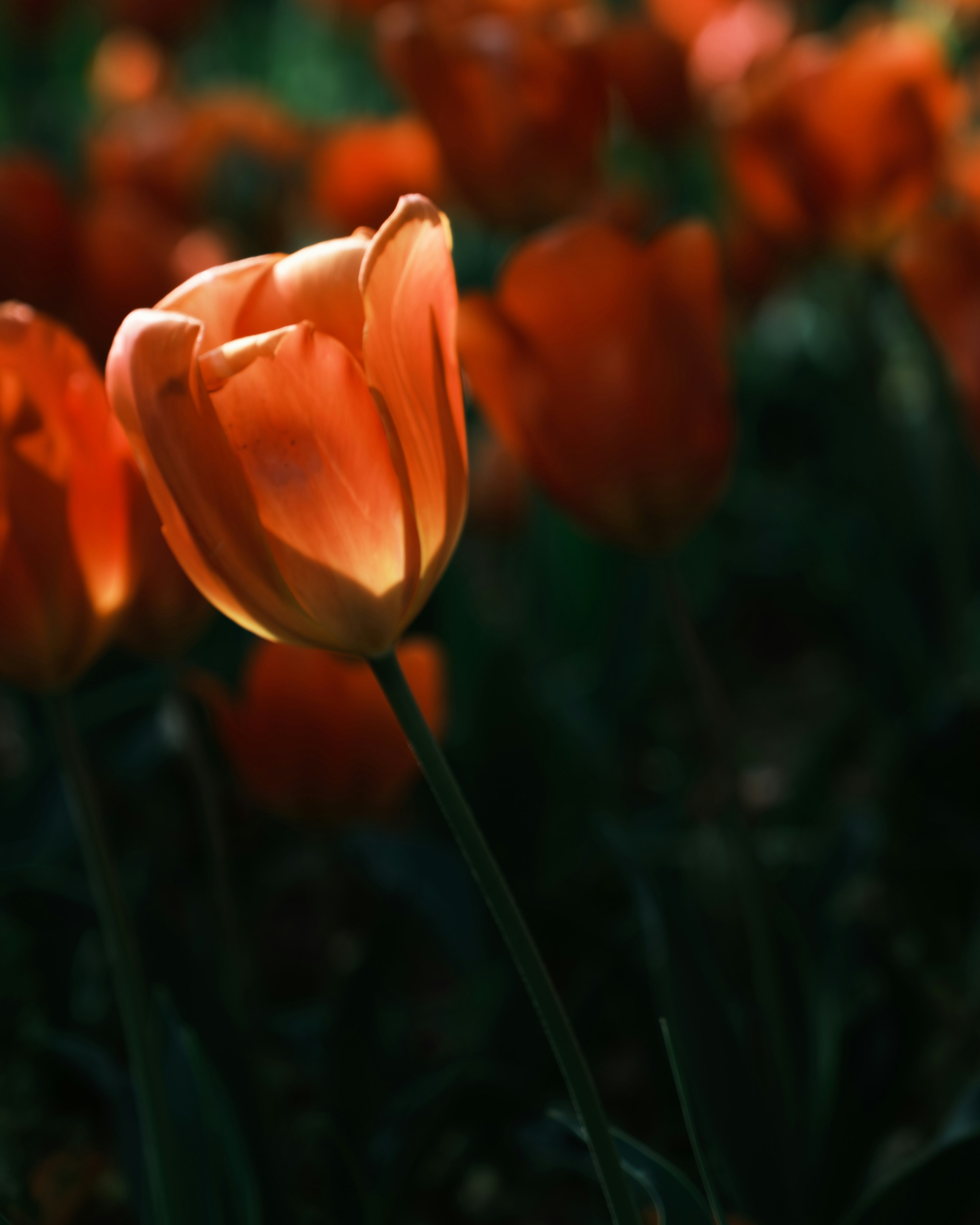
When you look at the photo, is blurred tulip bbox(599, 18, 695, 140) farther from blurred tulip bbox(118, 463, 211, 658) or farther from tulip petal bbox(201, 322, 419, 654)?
tulip petal bbox(201, 322, 419, 654)

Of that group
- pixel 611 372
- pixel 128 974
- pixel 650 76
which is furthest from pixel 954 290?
pixel 650 76

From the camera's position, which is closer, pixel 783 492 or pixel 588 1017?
pixel 588 1017

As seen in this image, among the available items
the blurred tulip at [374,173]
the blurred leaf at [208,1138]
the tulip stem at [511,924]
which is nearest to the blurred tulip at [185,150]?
the blurred tulip at [374,173]

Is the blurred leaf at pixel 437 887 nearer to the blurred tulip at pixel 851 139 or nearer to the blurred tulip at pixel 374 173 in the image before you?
the blurred tulip at pixel 851 139

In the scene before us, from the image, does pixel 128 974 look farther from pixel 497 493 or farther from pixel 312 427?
pixel 497 493

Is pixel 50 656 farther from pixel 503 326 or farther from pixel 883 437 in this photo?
pixel 883 437

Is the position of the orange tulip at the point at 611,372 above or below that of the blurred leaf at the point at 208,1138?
above

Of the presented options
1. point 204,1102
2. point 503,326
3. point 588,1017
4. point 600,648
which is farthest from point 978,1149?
point 600,648
